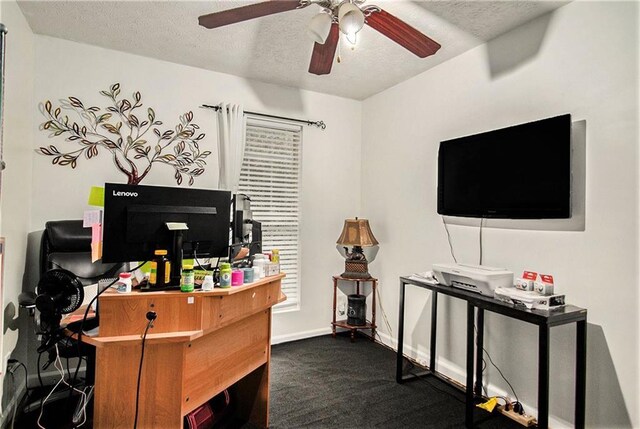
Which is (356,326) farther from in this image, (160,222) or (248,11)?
(248,11)

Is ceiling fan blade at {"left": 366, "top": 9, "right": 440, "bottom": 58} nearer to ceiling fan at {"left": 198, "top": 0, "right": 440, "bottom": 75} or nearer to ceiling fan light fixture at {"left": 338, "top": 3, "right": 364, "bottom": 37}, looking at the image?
ceiling fan at {"left": 198, "top": 0, "right": 440, "bottom": 75}

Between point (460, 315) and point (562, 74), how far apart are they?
190 centimetres

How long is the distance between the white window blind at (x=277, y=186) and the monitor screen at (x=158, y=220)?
1729 millimetres

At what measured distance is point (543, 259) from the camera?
2404mm

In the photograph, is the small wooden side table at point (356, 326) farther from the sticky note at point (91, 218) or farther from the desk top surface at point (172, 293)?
the sticky note at point (91, 218)

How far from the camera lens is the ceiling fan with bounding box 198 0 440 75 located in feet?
5.73

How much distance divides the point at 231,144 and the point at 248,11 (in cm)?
168

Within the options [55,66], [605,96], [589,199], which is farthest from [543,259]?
[55,66]

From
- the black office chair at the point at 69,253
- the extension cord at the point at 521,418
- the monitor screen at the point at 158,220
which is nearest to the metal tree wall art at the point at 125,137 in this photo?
the black office chair at the point at 69,253

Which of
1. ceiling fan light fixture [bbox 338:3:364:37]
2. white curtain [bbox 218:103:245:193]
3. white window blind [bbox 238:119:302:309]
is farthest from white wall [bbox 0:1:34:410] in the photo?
ceiling fan light fixture [bbox 338:3:364:37]

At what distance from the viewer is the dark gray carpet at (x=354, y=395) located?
2.38 metres

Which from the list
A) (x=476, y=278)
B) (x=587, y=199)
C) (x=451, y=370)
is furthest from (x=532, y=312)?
(x=451, y=370)

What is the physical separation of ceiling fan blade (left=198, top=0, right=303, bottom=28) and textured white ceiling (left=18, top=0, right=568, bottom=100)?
18.9 inches

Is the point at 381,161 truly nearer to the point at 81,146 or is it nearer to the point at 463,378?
the point at 463,378
